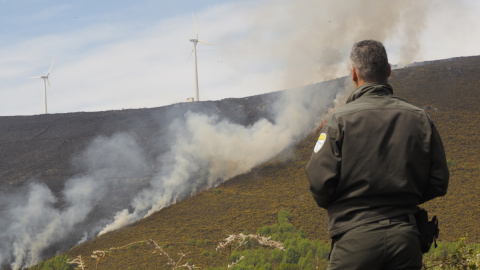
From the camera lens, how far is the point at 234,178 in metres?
20.0

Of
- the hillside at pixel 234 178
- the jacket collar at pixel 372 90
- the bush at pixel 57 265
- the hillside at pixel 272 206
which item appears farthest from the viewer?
the hillside at pixel 234 178

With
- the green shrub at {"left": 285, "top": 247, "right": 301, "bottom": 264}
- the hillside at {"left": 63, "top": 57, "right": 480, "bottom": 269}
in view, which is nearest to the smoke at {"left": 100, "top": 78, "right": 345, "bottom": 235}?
the hillside at {"left": 63, "top": 57, "right": 480, "bottom": 269}

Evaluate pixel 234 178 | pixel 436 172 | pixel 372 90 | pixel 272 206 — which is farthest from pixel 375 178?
pixel 234 178

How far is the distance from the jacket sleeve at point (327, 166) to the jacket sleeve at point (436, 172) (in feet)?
1.85

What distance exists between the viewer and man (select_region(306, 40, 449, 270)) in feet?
9.61

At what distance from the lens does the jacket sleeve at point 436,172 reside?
3.12 meters

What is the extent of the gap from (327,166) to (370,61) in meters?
0.75

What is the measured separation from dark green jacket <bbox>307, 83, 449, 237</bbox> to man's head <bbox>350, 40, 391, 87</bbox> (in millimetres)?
267

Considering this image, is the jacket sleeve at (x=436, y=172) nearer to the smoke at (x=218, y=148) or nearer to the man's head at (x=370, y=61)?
the man's head at (x=370, y=61)

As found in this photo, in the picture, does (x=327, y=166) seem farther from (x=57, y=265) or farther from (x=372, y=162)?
(x=57, y=265)

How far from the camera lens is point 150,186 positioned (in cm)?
2108

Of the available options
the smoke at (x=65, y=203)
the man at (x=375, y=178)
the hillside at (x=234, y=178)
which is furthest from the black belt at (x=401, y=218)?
the smoke at (x=65, y=203)

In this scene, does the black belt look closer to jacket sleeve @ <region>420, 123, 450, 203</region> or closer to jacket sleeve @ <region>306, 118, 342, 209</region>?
jacket sleeve @ <region>420, 123, 450, 203</region>

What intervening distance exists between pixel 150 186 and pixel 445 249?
39.9ft
